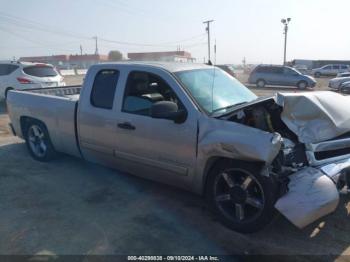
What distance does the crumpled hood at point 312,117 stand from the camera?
3.62m

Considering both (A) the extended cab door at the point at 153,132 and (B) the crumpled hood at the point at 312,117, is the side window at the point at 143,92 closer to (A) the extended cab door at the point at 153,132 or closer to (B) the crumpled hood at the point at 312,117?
(A) the extended cab door at the point at 153,132

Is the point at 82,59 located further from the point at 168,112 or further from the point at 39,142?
the point at 168,112

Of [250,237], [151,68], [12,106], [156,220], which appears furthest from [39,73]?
[250,237]

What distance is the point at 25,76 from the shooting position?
41.8 ft

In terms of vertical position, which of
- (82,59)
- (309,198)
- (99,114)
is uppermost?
(82,59)

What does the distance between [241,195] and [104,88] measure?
7.99 feet

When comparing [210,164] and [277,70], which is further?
[277,70]

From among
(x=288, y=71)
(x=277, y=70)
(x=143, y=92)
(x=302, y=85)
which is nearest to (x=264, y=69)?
(x=277, y=70)

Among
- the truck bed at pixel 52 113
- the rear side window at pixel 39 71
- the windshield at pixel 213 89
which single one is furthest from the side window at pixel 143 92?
the rear side window at pixel 39 71

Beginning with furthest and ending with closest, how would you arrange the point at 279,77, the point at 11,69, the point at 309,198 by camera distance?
the point at 279,77 → the point at 11,69 → the point at 309,198

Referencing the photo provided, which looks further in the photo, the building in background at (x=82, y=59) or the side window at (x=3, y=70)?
the building in background at (x=82, y=59)

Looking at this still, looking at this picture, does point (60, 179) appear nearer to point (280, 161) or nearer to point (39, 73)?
point (280, 161)

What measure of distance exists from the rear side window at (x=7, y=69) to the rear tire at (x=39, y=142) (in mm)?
7604

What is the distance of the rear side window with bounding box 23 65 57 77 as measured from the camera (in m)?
12.9
